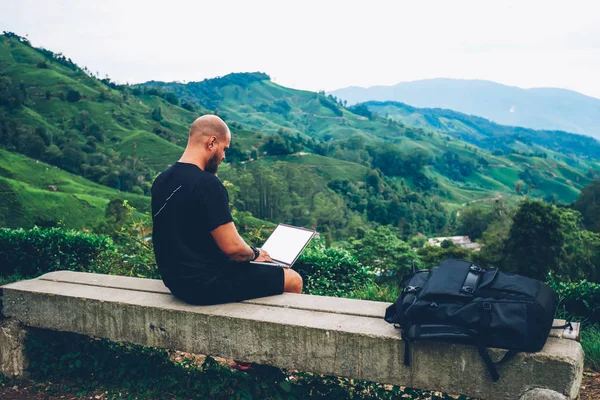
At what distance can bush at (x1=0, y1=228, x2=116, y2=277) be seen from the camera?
7.48 metres

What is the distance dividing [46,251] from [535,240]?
1121 inches

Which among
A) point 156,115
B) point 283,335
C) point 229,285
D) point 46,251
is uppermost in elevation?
point 156,115

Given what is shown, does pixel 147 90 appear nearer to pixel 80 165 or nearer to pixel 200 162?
pixel 80 165

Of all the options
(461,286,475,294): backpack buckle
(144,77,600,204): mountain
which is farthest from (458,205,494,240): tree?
(461,286,475,294): backpack buckle

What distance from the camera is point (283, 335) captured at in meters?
3.43

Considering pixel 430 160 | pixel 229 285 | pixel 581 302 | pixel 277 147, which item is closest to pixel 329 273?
pixel 581 302

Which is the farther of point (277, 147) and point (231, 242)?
point (277, 147)

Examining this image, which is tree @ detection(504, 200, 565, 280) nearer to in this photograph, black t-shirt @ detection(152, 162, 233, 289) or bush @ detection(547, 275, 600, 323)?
bush @ detection(547, 275, 600, 323)

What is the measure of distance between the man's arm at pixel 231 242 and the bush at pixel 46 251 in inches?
179

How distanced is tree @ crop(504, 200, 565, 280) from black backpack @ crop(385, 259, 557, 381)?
2886 centimetres

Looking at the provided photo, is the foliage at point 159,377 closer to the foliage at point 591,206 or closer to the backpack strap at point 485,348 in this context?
the backpack strap at point 485,348

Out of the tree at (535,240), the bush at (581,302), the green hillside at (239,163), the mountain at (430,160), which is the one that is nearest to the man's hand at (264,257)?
the bush at (581,302)

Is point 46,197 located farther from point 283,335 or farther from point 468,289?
point 468,289

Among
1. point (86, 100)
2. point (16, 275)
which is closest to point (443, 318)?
point (16, 275)
